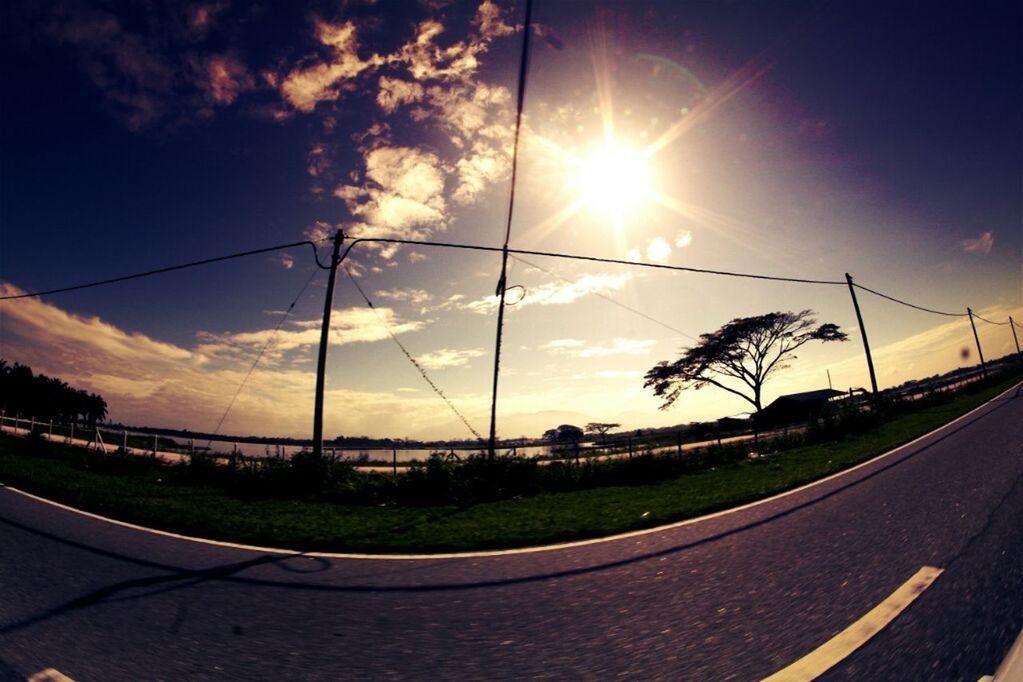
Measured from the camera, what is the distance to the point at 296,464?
37.6 feet

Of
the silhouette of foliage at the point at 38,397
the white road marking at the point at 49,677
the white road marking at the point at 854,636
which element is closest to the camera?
the white road marking at the point at 854,636

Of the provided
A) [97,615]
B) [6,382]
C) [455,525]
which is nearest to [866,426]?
[455,525]

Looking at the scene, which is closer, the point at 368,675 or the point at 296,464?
the point at 368,675

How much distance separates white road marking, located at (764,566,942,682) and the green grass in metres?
3.36

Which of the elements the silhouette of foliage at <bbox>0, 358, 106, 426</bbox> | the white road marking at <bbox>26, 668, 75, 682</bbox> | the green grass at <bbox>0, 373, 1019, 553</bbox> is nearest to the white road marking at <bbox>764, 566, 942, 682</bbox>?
the green grass at <bbox>0, 373, 1019, 553</bbox>

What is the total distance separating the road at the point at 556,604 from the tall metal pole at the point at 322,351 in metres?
6.40

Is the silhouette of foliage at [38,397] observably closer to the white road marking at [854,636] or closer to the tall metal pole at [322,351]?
the tall metal pole at [322,351]

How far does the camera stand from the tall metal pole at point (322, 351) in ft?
39.8

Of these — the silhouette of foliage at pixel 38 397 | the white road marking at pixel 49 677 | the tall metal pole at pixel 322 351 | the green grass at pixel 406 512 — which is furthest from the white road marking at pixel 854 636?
the silhouette of foliage at pixel 38 397

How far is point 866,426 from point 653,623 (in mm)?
23306

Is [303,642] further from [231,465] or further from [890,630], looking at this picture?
[231,465]

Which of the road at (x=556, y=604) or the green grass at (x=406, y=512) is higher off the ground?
the road at (x=556, y=604)

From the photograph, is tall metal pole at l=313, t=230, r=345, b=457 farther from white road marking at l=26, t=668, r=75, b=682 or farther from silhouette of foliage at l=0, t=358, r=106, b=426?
silhouette of foliage at l=0, t=358, r=106, b=426

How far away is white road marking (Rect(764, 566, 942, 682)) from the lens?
214 cm
